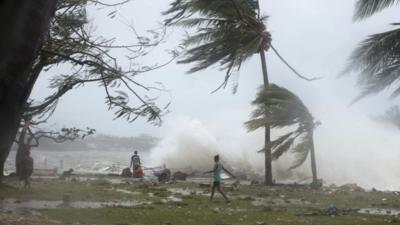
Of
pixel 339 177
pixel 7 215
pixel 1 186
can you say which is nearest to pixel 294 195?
pixel 1 186

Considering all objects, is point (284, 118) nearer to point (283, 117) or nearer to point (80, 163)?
point (283, 117)

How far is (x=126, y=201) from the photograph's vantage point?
52.4 ft

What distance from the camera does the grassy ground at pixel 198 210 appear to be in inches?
459

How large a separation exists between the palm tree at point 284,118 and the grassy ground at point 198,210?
16.9 feet

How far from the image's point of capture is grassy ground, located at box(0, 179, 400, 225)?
11664 mm

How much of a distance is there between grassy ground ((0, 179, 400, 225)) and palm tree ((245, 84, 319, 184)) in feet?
16.9

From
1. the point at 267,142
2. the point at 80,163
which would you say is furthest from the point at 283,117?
the point at 80,163

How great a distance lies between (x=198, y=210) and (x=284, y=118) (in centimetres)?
1138

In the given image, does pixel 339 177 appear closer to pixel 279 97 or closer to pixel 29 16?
pixel 279 97

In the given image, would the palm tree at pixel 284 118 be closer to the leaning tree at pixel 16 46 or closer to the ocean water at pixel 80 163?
the ocean water at pixel 80 163

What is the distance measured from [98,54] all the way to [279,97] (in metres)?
19.5

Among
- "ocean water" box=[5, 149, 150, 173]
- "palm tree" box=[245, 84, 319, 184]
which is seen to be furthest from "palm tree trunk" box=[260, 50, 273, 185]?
"ocean water" box=[5, 149, 150, 173]

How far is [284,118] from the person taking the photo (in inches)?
961

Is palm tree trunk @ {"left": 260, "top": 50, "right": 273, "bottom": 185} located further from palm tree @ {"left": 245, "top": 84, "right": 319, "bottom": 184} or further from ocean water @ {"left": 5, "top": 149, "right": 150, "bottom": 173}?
ocean water @ {"left": 5, "top": 149, "right": 150, "bottom": 173}
